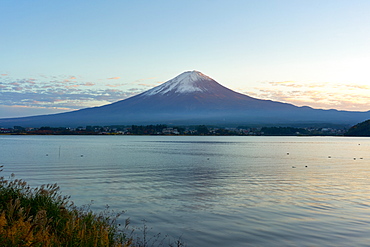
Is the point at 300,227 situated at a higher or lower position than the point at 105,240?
lower

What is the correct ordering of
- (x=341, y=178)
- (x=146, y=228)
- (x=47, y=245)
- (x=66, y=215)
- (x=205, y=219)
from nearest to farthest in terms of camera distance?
(x=47, y=245) → (x=66, y=215) → (x=146, y=228) → (x=205, y=219) → (x=341, y=178)

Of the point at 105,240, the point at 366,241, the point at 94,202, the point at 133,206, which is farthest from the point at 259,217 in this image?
the point at 105,240

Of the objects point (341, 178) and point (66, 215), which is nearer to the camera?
point (66, 215)

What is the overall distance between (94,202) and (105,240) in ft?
35.9

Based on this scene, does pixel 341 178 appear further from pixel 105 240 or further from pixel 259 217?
pixel 105 240

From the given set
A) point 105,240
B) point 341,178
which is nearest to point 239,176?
point 341,178

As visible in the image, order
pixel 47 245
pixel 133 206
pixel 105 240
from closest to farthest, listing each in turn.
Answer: pixel 47 245 < pixel 105 240 < pixel 133 206

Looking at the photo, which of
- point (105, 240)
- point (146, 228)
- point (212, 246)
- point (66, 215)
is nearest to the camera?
point (105, 240)

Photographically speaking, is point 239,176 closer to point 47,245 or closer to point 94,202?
point 94,202

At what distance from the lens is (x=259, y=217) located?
15.5 meters

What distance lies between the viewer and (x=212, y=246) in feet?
38.7

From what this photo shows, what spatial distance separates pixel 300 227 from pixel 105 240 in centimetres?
860

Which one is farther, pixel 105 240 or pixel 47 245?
pixel 105 240

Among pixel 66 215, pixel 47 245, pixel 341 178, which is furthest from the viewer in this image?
pixel 341 178
